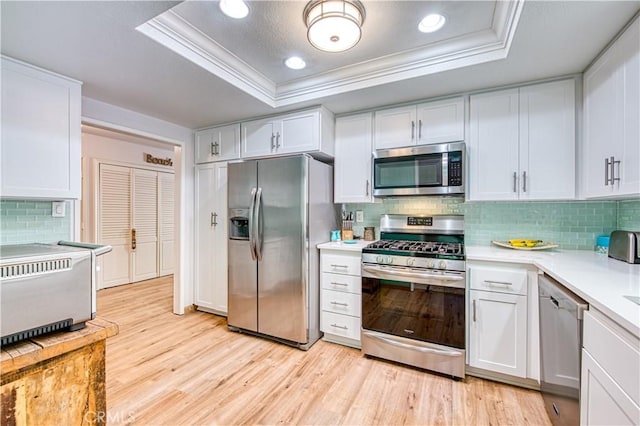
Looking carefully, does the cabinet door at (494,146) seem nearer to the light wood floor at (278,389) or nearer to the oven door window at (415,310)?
the oven door window at (415,310)

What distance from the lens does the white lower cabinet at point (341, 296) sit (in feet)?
8.24

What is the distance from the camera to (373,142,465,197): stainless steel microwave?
2299mm

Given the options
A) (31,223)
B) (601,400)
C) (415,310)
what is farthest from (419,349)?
(31,223)

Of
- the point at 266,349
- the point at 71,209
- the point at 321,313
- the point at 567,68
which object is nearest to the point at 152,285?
the point at 71,209

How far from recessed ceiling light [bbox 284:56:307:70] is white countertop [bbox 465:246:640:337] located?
1940 mm

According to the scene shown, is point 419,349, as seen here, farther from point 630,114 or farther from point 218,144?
point 218,144

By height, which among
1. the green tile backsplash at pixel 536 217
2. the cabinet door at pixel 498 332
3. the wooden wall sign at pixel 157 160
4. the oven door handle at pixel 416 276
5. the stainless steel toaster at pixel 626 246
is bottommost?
the cabinet door at pixel 498 332

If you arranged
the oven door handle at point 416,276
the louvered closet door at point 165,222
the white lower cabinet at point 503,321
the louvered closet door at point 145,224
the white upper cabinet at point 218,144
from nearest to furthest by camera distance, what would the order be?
the white lower cabinet at point 503,321, the oven door handle at point 416,276, the white upper cabinet at point 218,144, the louvered closet door at point 145,224, the louvered closet door at point 165,222

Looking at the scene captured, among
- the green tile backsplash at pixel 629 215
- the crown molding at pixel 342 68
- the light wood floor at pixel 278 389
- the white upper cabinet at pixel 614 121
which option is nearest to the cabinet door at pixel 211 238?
the light wood floor at pixel 278 389

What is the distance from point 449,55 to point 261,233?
6.77ft

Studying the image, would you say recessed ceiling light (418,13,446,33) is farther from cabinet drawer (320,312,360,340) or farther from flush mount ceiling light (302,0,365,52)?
cabinet drawer (320,312,360,340)

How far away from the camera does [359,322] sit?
98.3 inches

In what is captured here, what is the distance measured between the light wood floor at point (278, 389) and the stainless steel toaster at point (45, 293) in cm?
101

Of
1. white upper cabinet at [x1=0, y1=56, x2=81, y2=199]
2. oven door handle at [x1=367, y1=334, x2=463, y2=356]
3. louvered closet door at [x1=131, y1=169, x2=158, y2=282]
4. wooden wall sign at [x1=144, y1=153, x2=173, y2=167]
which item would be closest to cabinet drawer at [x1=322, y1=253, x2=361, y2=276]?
oven door handle at [x1=367, y1=334, x2=463, y2=356]
